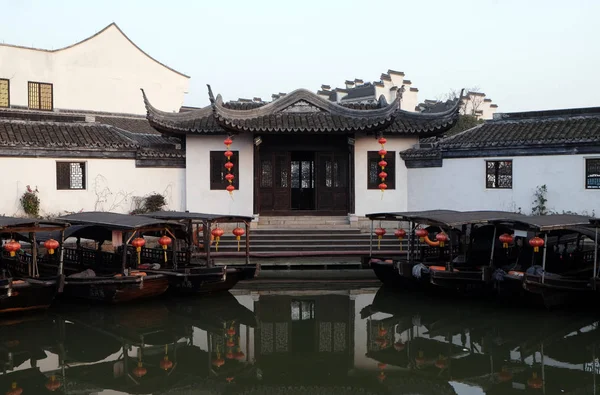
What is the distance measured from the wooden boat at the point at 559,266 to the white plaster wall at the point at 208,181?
7.65 metres

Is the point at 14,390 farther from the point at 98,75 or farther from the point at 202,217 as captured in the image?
the point at 98,75

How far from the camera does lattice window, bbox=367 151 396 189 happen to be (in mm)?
17953

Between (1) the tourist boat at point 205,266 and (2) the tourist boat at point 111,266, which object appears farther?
(1) the tourist boat at point 205,266

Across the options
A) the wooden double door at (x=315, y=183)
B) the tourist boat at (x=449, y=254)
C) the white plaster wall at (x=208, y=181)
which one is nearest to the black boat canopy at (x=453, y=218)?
the tourist boat at (x=449, y=254)

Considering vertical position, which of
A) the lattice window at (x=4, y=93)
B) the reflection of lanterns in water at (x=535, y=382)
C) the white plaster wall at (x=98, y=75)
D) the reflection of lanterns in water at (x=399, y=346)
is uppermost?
the white plaster wall at (x=98, y=75)

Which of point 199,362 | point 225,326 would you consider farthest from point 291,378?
point 225,326

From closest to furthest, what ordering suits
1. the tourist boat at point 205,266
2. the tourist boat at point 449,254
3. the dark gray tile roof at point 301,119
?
1. the tourist boat at point 449,254
2. the tourist boat at point 205,266
3. the dark gray tile roof at point 301,119

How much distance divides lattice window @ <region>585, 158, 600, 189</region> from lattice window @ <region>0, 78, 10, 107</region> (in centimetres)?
1754

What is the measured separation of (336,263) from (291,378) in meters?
6.76

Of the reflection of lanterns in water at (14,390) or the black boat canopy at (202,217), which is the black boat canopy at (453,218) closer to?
the black boat canopy at (202,217)

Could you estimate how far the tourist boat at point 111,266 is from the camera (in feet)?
37.1

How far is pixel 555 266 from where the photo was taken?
12.2 m

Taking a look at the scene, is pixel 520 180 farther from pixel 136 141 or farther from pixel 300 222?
pixel 136 141

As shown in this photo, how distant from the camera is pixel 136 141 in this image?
17844mm
